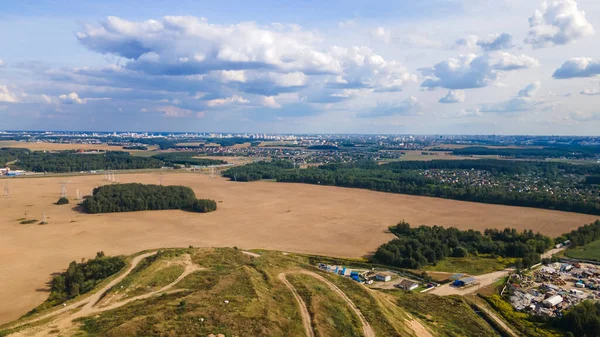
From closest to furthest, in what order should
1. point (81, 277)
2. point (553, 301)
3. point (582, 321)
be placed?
point (582, 321) < point (553, 301) < point (81, 277)

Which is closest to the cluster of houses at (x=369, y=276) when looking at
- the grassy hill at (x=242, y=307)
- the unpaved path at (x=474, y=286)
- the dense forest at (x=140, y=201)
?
the unpaved path at (x=474, y=286)

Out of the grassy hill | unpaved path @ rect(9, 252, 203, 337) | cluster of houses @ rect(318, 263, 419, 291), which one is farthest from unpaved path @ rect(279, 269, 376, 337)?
unpaved path @ rect(9, 252, 203, 337)

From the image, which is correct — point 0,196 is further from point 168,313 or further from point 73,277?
point 168,313

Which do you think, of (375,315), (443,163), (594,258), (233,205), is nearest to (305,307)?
(375,315)

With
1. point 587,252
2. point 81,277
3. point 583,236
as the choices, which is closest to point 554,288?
point 587,252

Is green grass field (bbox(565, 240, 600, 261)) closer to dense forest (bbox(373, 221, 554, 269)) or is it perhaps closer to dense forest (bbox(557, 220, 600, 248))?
dense forest (bbox(557, 220, 600, 248))

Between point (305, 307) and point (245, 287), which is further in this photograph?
point (245, 287)

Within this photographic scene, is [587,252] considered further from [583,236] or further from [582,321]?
[582,321]
